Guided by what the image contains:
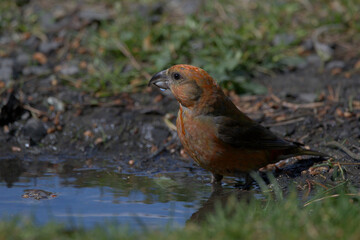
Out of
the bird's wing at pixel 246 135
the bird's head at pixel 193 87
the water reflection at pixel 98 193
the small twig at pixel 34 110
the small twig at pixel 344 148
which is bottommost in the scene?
the water reflection at pixel 98 193

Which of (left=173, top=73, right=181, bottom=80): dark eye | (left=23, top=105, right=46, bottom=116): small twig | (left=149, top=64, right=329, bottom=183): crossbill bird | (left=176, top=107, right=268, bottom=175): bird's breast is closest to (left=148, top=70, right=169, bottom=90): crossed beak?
(left=149, top=64, right=329, bottom=183): crossbill bird

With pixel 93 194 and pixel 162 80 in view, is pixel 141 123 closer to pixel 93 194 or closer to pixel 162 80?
pixel 162 80

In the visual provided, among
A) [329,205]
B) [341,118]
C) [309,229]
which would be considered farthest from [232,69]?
[309,229]

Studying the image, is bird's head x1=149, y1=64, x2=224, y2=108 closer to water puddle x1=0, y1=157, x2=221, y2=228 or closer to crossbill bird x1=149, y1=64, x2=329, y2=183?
crossbill bird x1=149, y1=64, x2=329, y2=183

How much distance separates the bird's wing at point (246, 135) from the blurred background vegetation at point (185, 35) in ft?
5.78

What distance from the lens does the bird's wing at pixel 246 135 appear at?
4645 mm

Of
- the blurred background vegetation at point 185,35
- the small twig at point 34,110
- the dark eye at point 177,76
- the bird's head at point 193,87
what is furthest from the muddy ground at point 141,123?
the dark eye at point 177,76

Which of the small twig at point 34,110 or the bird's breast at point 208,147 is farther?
the small twig at point 34,110

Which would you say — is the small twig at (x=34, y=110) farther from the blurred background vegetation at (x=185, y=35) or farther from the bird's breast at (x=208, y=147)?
the bird's breast at (x=208, y=147)

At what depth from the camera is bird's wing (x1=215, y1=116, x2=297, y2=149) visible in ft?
15.2

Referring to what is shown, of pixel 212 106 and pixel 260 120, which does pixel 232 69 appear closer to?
pixel 260 120

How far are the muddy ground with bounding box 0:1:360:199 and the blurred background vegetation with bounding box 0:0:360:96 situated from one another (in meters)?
0.26

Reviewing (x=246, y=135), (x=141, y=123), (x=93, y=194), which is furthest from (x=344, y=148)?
(x=93, y=194)

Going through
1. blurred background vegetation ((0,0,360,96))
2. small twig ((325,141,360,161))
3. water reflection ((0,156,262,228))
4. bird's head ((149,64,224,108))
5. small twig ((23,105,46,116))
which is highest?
blurred background vegetation ((0,0,360,96))
